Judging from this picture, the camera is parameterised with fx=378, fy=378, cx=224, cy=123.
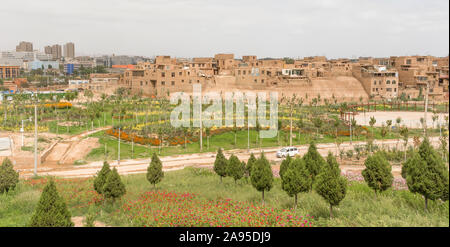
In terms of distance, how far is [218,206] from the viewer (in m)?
7.70

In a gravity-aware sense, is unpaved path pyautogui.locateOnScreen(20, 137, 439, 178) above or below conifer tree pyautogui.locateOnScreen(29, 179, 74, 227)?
below

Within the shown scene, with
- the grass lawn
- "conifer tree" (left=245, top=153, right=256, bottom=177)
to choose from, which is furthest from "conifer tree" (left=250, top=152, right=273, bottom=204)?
"conifer tree" (left=245, top=153, right=256, bottom=177)

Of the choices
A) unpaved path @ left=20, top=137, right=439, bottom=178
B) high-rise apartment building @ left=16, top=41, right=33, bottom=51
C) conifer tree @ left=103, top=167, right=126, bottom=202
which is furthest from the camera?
unpaved path @ left=20, top=137, right=439, bottom=178

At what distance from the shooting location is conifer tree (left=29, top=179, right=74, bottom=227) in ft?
18.0

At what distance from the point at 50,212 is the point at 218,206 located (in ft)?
10.7

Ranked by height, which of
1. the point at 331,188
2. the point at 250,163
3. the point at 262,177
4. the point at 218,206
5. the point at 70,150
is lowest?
the point at 70,150

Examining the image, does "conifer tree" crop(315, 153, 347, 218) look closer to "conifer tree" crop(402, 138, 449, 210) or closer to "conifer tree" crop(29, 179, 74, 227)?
"conifer tree" crop(402, 138, 449, 210)

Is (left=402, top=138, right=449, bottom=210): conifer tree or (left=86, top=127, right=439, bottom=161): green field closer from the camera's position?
(left=402, top=138, right=449, bottom=210): conifer tree

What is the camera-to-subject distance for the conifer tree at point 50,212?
5.50 meters

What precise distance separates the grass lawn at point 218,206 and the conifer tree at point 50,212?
157cm

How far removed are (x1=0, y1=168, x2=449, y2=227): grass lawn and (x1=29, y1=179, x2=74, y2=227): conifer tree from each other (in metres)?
1.57

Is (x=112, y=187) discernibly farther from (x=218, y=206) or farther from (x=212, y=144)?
(x=212, y=144)

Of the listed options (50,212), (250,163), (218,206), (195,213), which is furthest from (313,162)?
(50,212)

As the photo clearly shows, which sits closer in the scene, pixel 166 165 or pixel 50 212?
pixel 50 212
